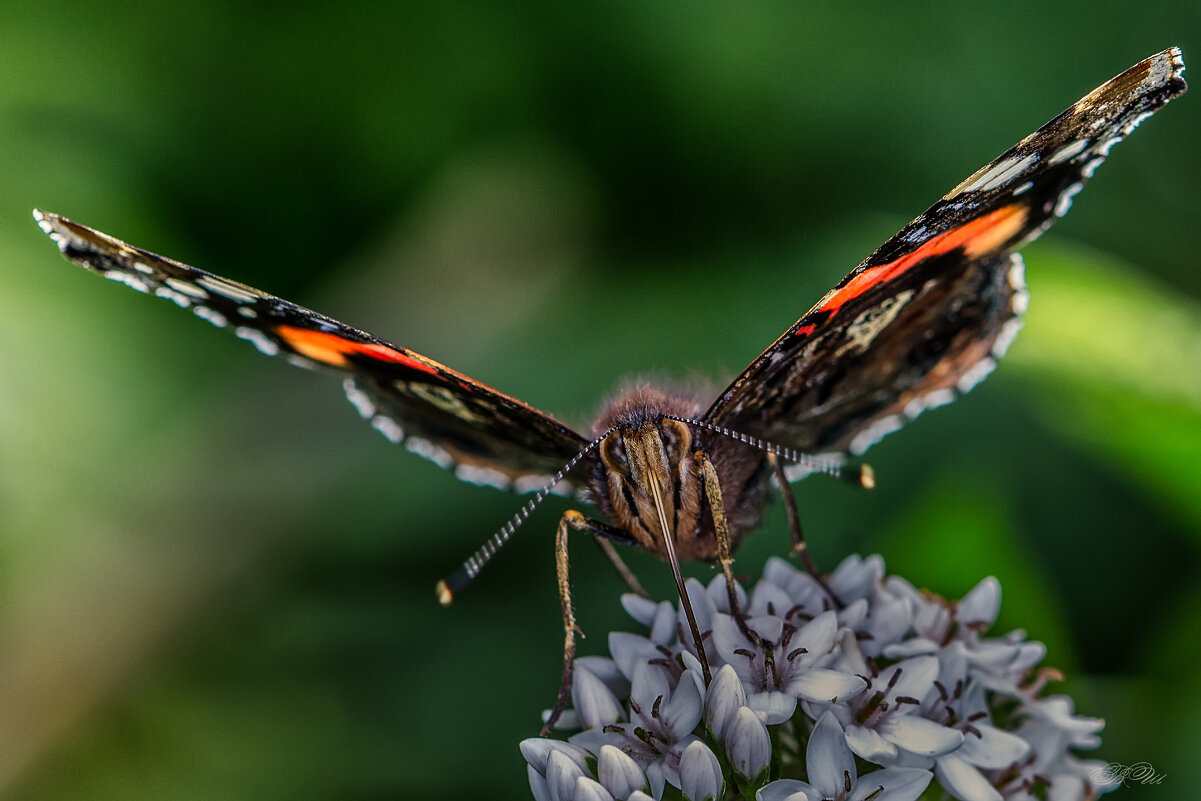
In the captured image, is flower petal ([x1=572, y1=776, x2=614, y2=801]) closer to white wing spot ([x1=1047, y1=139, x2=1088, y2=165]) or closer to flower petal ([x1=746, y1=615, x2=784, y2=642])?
flower petal ([x1=746, y1=615, x2=784, y2=642])

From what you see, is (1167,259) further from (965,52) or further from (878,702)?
(878,702)

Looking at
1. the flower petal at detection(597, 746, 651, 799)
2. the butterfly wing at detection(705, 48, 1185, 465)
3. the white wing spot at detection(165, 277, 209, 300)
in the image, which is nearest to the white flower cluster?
the flower petal at detection(597, 746, 651, 799)

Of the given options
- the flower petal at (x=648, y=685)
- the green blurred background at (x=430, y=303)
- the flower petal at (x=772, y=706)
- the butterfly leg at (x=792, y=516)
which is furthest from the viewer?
the green blurred background at (x=430, y=303)

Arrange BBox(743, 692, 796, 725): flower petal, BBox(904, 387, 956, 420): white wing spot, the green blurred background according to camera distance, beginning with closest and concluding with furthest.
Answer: BBox(743, 692, 796, 725): flower petal < BBox(904, 387, 956, 420): white wing spot < the green blurred background

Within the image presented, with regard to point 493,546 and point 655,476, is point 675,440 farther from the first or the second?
point 493,546

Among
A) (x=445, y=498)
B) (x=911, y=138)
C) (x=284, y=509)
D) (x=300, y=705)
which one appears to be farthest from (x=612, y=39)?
(x=300, y=705)

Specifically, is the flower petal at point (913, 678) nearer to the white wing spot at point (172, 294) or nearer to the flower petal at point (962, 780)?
the flower petal at point (962, 780)
